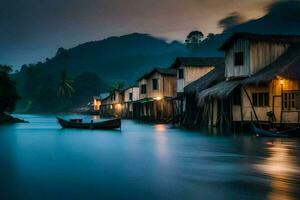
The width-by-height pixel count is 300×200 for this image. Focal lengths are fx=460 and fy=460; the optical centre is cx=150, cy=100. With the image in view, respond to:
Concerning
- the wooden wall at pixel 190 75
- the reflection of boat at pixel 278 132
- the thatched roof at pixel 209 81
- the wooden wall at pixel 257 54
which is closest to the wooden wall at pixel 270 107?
the reflection of boat at pixel 278 132

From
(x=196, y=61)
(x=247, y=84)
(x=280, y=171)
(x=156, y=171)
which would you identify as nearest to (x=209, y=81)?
(x=196, y=61)

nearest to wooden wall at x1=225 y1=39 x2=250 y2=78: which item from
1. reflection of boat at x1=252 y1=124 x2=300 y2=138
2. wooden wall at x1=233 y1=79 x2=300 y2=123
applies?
wooden wall at x1=233 y1=79 x2=300 y2=123

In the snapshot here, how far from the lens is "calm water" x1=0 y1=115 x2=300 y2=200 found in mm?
15188

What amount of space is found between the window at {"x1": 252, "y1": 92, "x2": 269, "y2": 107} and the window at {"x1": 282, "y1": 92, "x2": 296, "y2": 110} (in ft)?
6.59

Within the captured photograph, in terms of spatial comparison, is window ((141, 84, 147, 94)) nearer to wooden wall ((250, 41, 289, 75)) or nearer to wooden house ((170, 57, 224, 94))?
wooden house ((170, 57, 224, 94))

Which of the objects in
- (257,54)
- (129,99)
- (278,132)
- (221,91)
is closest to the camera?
(278,132)

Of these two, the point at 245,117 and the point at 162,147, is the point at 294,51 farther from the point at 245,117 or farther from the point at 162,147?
the point at 162,147

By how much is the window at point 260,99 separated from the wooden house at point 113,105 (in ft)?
189

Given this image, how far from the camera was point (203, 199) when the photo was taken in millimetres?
14008

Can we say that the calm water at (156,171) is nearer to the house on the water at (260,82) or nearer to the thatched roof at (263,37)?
the house on the water at (260,82)

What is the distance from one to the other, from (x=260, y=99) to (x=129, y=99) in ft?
174

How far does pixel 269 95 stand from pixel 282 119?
266 centimetres

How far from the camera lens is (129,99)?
88000 mm

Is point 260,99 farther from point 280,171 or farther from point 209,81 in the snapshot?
point 280,171
